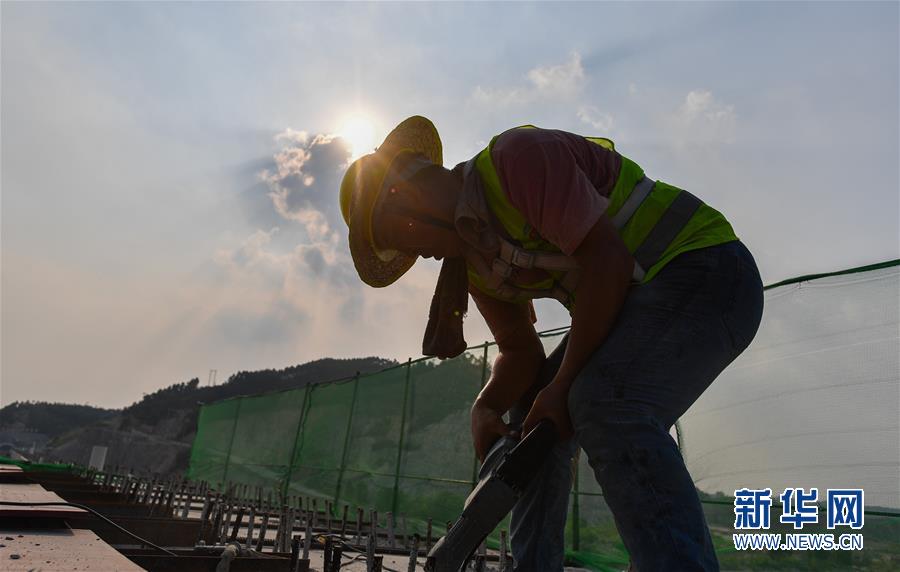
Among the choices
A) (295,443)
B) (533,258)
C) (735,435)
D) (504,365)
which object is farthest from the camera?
(295,443)

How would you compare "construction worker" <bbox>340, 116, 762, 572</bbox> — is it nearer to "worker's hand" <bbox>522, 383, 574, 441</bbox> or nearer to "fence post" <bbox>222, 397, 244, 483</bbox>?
"worker's hand" <bbox>522, 383, 574, 441</bbox>

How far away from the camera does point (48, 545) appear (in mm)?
1622

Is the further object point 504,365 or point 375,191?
point 504,365

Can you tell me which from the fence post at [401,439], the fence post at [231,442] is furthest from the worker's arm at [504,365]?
the fence post at [231,442]

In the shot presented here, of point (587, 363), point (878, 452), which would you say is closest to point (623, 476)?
point (587, 363)

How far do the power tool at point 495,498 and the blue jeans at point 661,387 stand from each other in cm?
10

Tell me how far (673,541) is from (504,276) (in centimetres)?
83

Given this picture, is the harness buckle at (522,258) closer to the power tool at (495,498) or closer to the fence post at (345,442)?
the power tool at (495,498)

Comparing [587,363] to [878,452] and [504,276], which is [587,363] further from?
[878,452]

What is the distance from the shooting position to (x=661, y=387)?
51.0 inches

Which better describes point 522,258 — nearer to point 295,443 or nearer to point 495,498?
point 495,498

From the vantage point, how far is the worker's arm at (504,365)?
6.34 feet

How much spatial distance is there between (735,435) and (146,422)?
5491 centimetres

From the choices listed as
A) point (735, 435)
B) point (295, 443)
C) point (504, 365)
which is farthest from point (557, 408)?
point (295, 443)
